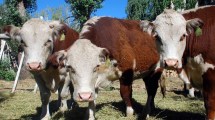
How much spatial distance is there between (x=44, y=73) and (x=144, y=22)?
7.62 ft

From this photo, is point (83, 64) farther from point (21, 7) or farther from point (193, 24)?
point (21, 7)

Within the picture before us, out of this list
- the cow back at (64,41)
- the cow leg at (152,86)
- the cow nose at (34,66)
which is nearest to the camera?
the cow nose at (34,66)

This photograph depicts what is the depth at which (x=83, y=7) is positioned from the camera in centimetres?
2205

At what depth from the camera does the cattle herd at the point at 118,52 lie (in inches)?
211

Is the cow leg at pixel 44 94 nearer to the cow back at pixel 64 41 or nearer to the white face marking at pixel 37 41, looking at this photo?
the cow back at pixel 64 41

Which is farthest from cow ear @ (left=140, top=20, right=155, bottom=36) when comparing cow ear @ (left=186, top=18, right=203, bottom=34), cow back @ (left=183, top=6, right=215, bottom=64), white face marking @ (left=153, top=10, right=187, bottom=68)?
cow back @ (left=183, top=6, right=215, bottom=64)

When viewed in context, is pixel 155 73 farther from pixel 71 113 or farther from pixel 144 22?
pixel 144 22

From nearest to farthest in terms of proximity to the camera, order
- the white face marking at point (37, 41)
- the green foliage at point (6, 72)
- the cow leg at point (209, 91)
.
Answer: the cow leg at point (209, 91), the white face marking at point (37, 41), the green foliage at point (6, 72)

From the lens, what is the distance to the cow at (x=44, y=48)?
621 centimetres

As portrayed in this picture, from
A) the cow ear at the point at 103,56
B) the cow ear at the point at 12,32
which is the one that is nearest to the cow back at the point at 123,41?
the cow ear at the point at 103,56

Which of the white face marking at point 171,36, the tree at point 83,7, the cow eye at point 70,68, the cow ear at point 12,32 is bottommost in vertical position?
the cow eye at point 70,68

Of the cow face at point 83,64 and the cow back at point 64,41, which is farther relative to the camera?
the cow back at point 64,41

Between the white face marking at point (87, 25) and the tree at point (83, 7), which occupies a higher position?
the tree at point (83, 7)

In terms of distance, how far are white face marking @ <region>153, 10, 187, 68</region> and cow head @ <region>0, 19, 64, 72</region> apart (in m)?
2.02
